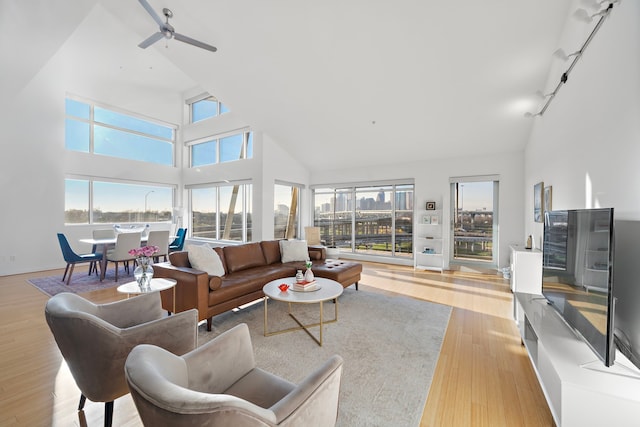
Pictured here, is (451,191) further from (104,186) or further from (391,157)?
(104,186)

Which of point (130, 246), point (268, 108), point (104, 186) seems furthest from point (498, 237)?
point (104, 186)

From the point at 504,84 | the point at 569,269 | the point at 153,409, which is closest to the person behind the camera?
the point at 153,409

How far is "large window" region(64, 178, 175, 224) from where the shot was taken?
246 inches

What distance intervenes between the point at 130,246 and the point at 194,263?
282 cm

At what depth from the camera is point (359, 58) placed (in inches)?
146

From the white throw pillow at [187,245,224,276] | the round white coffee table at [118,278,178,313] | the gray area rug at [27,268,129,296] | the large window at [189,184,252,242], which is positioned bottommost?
the gray area rug at [27,268,129,296]

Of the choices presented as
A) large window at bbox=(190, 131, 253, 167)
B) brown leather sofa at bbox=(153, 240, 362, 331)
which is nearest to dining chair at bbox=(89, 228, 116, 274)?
large window at bbox=(190, 131, 253, 167)

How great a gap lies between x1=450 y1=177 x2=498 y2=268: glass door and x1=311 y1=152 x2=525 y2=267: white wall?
7.9 inches

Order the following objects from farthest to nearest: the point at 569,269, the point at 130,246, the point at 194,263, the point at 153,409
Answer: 1. the point at 130,246
2. the point at 194,263
3. the point at 569,269
4. the point at 153,409

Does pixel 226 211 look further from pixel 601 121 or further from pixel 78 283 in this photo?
pixel 601 121

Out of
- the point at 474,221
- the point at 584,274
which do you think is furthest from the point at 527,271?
the point at 474,221

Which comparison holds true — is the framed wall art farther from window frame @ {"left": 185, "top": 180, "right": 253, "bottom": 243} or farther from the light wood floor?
window frame @ {"left": 185, "top": 180, "right": 253, "bottom": 243}

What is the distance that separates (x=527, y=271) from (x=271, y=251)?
148 inches

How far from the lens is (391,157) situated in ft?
20.4
